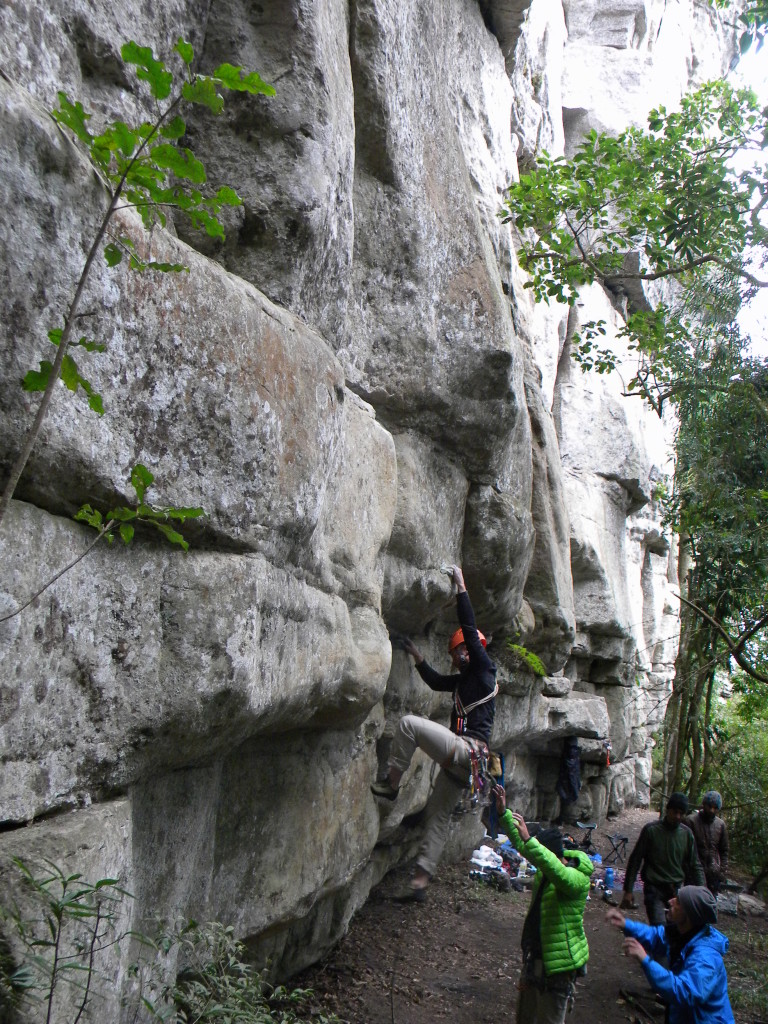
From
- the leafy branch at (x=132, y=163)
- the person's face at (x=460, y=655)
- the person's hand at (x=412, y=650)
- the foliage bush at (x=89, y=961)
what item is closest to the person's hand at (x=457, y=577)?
the person's face at (x=460, y=655)

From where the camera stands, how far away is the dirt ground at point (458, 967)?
5660mm

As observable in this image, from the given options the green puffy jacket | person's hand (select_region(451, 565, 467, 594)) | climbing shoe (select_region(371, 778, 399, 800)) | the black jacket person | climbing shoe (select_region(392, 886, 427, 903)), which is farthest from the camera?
climbing shoe (select_region(392, 886, 427, 903))

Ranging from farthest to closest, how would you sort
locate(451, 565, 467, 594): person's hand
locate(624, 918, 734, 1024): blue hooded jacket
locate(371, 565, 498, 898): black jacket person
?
1. locate(451, 565, 467, 594): person's hand
2. locate(371, 565, 498, 898): black jacket person
3. locate(624, 918, 734, 1024): blue hooded jacket

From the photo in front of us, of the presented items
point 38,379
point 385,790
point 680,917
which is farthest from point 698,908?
point 38,379

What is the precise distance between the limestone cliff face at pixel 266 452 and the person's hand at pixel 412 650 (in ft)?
0.35

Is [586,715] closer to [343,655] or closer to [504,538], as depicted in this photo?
[504,538]

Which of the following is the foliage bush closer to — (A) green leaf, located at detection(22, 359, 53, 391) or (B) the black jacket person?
(A) green leaf, located at detection(22, 359, 53, 391)

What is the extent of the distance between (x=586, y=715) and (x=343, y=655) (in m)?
9.09

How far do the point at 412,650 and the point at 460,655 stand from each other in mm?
451

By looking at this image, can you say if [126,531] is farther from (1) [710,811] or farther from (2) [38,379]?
(1) [710,811]

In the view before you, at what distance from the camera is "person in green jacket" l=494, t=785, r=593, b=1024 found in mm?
4500

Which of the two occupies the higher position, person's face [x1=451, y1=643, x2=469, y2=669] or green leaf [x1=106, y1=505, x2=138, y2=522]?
person's face [x1=451, y1=643, x2=469, y2=669]

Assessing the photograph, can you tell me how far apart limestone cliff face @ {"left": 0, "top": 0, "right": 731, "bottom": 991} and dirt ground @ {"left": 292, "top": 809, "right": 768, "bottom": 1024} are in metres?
0.50

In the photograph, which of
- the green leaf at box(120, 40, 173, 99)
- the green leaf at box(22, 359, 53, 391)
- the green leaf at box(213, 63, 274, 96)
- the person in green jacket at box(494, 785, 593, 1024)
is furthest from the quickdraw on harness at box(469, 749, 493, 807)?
the green leaf at box(120, 40, 173, 99)
